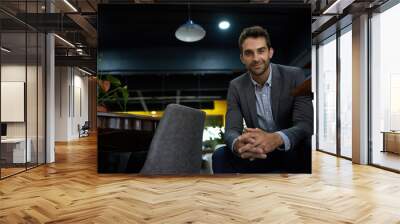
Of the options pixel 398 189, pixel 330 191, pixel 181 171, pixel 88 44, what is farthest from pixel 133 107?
pixel 88 44

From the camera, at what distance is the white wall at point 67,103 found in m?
14.7

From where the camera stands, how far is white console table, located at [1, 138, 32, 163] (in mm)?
5938

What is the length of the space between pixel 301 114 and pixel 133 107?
2.02 metres

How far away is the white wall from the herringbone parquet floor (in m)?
8.75

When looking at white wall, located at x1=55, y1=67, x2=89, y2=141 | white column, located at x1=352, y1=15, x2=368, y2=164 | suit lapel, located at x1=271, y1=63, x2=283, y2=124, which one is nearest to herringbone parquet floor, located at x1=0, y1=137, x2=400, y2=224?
suit lapel, located at x1=271, y1=63, x2=283, y2=124

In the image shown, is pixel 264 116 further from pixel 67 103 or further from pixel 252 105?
pixel 67 103

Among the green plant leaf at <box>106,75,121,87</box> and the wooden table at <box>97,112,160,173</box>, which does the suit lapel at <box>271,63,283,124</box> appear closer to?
the wooden table at <box>97,112,160,173</box>

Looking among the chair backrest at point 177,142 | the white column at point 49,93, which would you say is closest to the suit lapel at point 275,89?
the chair backrest at point 177,142

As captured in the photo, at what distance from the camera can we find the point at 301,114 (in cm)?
456

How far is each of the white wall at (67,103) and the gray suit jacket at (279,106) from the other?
11.5 meters

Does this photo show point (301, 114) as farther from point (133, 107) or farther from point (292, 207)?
point (133, 107)

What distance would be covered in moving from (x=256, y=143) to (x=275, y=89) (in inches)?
25.2

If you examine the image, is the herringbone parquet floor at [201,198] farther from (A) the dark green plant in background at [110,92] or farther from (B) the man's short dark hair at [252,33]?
(B) the man's short dark hair at [252,33]

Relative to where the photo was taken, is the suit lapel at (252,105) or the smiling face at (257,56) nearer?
the suit lapel at (252,105)
